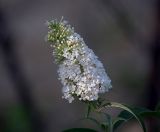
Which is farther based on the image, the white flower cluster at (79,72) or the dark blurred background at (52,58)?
the dark blurred background at (52,58)

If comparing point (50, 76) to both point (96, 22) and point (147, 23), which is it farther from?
point (147, 23)

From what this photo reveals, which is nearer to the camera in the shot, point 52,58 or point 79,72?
point 79,72

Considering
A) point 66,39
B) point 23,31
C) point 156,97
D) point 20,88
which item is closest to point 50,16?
point 23,31

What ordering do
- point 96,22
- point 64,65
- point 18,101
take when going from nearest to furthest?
point 64,65
point 18,101
point 96,22

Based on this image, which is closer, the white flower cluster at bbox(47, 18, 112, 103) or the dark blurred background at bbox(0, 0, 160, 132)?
the white flower cluster at bbox(47, 18, 112, 103)
